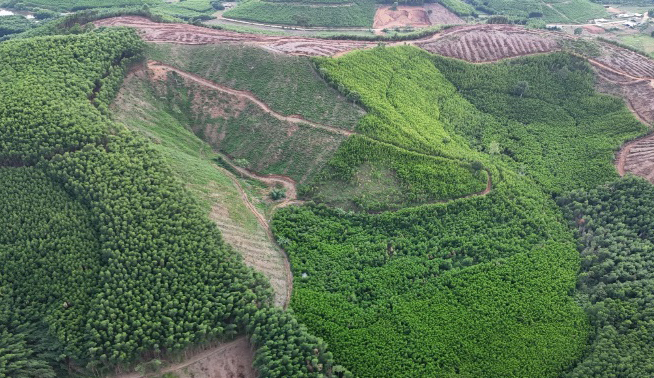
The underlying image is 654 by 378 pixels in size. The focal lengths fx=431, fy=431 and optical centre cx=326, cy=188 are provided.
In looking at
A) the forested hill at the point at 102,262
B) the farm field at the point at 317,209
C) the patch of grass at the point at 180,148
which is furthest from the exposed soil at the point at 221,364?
the patch of grass at the point at 180,148

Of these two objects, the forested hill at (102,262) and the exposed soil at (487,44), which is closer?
the forested hill at (102,262)

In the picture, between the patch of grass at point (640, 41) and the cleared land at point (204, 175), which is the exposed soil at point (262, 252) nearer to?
the cleared land at point (204, 175)

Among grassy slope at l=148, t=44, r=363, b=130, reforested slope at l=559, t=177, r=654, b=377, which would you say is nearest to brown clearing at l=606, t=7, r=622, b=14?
reforested slope at l=559, t=177, r=654, b=377

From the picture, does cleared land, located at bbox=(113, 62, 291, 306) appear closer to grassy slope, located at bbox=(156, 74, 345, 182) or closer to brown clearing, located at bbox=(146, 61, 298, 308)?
brown clearing, located at bbox=(146, 61, 298, 308)

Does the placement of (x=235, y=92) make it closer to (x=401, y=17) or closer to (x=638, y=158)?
(x=638, y=158)

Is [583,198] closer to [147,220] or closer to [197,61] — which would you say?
[147,220]

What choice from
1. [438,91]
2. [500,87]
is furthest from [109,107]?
[500,87]

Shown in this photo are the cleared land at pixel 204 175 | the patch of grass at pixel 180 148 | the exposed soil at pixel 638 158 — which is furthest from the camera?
the exposed soil at pixel 638 158
